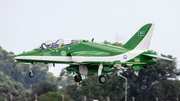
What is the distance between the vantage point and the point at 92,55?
38.0m

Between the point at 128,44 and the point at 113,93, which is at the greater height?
the point at 128,44

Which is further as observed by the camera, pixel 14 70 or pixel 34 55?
pixel 14 70

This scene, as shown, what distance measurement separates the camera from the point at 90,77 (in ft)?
249

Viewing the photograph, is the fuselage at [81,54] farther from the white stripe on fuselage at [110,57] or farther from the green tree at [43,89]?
the green tree at [43,89]

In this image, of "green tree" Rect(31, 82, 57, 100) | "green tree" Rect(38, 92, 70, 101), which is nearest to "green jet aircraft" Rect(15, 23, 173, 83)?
"green tree" Rect(38, 92, 70, 101)

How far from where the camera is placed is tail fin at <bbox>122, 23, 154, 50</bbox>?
41594 mm

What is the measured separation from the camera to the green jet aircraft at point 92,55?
3719 cm

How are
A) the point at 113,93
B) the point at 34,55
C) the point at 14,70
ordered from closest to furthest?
the point at 34,55 < the point at 113,93 < the point at 14,70

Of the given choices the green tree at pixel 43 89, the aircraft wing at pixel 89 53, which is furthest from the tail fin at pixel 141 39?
the green tree at pixel 43 89

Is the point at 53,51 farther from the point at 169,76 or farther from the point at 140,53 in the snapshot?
the point at 169,76

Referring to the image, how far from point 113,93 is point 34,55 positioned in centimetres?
3965

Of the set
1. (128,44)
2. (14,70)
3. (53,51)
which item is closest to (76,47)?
(53,51)

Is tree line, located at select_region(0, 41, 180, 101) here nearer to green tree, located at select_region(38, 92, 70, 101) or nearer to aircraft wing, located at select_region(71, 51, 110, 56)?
green tree, located at select_region(38, 92, 70, 101)

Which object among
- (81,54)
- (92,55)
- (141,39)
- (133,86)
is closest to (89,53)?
(92,55)
